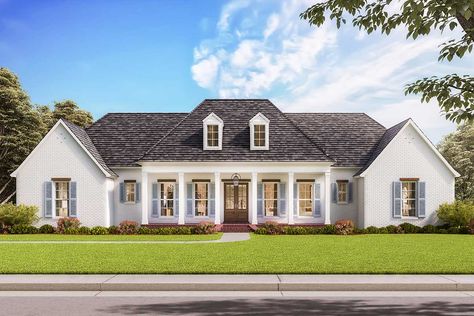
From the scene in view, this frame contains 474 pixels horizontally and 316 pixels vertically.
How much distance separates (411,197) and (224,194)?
→ 11428 mm

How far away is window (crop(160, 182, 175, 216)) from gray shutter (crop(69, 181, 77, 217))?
5.17 metres

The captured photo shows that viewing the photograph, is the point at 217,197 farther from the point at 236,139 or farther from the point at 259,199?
the point at 236,139

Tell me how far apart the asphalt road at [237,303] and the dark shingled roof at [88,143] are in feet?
63.5

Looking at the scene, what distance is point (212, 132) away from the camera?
28.6 m

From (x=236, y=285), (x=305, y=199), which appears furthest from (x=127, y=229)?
(x=236, y=285)

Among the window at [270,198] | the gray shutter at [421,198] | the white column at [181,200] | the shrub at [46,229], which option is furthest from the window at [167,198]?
the gray shutter at [421,198]

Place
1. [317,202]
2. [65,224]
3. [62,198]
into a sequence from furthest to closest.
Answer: [317,202]
[62,198]
[65,224]

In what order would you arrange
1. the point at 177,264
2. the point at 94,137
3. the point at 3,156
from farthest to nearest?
the point at 3,156 < the point at 94,137 < the point at 177,264

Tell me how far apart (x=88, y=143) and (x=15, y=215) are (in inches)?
246

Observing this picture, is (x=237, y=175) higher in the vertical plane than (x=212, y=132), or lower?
lower

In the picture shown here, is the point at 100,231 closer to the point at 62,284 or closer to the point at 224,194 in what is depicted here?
the point at 224,194

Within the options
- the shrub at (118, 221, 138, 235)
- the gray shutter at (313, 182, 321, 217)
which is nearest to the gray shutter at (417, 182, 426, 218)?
the gray shutter at (313, 182, 321, 217)

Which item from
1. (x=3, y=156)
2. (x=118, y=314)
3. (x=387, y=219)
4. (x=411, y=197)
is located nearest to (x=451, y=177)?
(x=411, y=197)

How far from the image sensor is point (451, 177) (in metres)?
28.1
